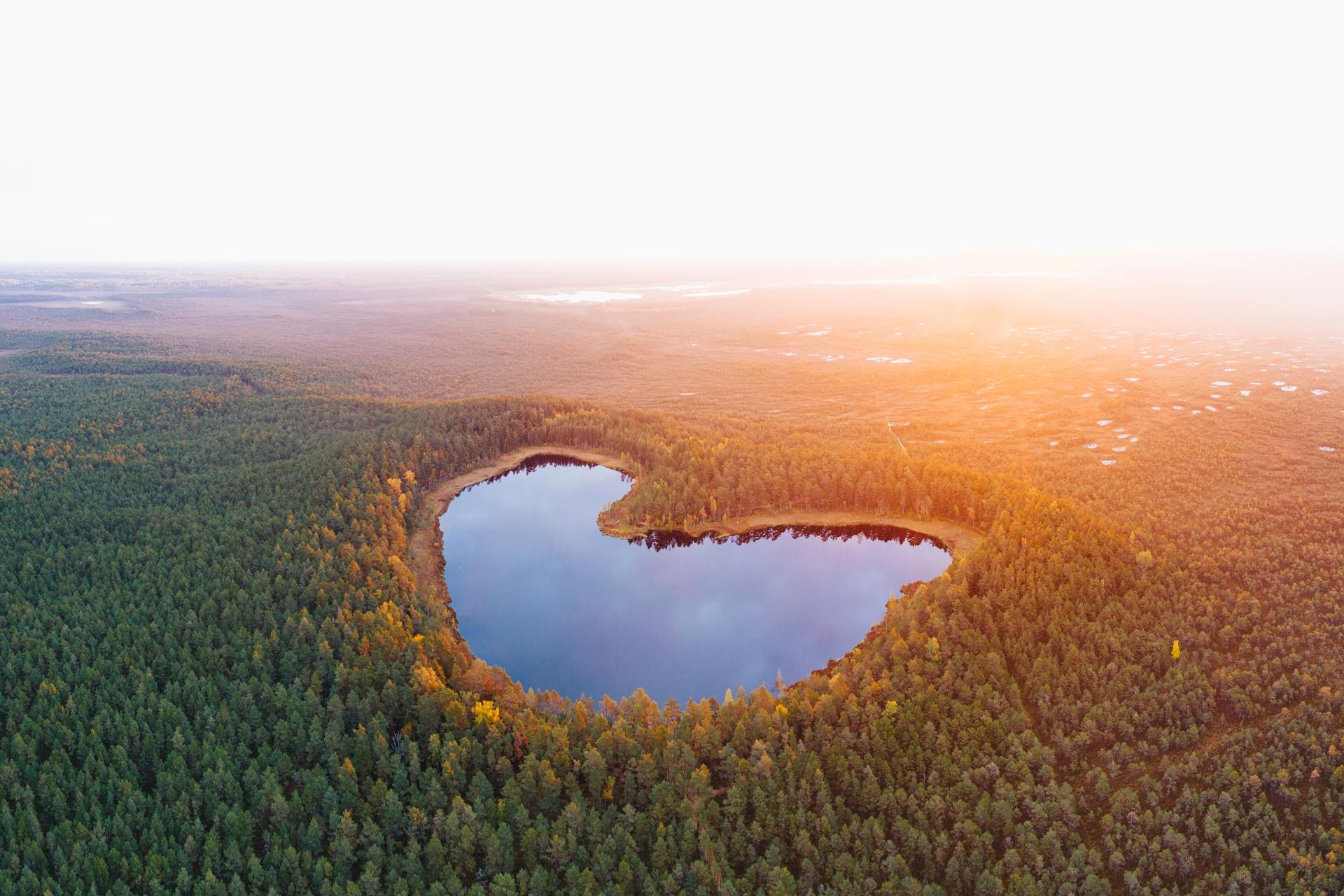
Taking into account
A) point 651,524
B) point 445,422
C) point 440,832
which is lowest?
point 440,832

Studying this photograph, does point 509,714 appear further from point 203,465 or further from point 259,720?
point 203,465

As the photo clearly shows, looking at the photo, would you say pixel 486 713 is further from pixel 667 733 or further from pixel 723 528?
pixel 723 528

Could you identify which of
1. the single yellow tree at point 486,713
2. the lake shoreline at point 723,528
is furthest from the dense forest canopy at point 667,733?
the lake shoreline at point 723,528

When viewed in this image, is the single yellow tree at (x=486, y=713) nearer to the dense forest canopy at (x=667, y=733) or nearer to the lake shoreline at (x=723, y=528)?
the dense forest canopy at (x=667, y=733)

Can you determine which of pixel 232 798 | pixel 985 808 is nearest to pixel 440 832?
pixel 232 798

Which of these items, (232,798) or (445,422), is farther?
(445,422)

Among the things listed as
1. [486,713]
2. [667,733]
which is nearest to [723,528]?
[667,733]

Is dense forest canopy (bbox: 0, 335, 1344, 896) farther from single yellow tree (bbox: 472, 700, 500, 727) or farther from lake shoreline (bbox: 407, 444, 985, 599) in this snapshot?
lake shoreline (bbox: 407, 444, 985, 599)

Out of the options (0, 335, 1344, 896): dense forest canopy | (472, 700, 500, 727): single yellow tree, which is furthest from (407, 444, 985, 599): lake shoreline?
(472, 700, 500, 727): single yellow tree
